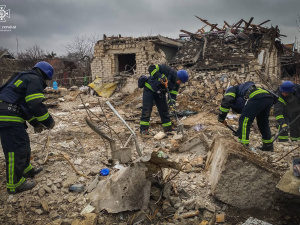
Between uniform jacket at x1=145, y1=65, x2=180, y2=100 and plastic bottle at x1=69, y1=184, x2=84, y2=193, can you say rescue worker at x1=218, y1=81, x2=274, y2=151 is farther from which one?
plastic bottle at x1=69, y1=184, x2=84, y2=193

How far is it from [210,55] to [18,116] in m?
9.30

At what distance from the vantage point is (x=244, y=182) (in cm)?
246

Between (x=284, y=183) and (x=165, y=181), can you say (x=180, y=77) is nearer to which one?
(x=165, y=181)

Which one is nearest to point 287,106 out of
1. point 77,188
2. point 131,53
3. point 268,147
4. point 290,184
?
point 268,147

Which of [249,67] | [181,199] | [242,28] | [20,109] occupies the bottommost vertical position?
[181,199]

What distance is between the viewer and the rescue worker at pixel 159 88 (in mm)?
5188

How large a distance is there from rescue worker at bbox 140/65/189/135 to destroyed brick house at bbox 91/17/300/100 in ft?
13.3

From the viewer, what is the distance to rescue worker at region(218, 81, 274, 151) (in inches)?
147

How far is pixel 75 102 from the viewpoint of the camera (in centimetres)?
987

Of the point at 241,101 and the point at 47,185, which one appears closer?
the point at 47,185

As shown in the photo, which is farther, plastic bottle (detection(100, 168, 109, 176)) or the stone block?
plastic bottle (detection(100, 168, 109, 176))

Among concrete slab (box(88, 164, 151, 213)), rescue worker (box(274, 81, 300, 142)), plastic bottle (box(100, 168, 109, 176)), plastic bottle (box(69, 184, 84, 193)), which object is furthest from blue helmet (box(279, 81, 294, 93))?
plastic bottle (box(69, 184, 84, 193))

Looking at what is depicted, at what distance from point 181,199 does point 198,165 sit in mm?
917

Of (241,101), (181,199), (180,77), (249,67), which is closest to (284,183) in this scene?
(181,199)
